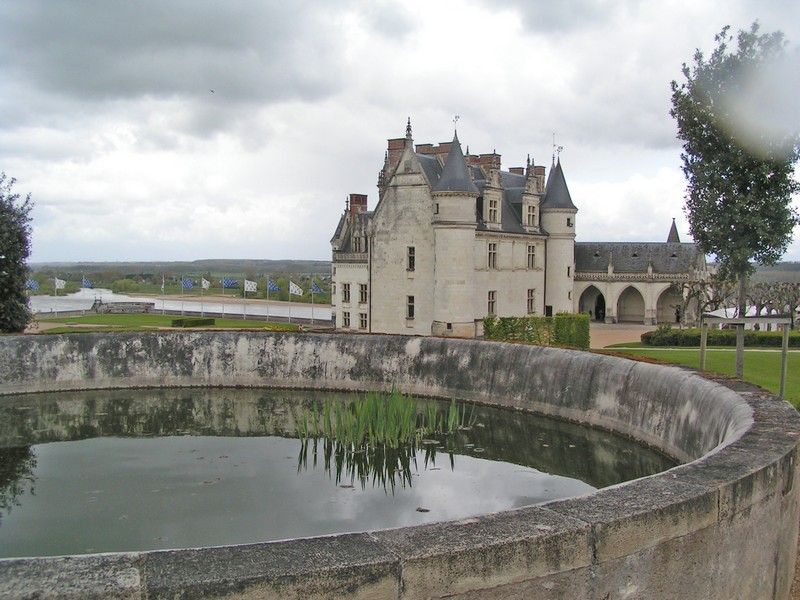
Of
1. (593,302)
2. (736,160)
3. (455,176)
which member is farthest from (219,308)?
(736,160)

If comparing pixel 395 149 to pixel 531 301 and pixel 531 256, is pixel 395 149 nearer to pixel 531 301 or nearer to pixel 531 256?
pixel 531 256

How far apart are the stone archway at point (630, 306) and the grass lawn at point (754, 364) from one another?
67.7 ft

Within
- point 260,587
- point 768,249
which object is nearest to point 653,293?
point 768,249

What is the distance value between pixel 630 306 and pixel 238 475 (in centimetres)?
3918

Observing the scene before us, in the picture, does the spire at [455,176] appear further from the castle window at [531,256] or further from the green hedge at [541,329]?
the castle window at [531,256]

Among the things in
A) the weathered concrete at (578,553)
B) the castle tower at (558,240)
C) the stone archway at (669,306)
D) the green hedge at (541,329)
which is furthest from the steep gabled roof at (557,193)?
the weathered concrete at (578,553)

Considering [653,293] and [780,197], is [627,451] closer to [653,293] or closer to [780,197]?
[780,197]

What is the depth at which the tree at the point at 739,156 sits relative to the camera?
886 inches

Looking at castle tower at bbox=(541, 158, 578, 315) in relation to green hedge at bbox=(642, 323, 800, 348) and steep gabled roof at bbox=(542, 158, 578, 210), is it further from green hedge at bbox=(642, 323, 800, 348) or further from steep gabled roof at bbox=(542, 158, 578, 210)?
green hedge at bbox=(642, 323, 800, 348)

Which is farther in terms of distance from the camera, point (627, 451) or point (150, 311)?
point (150, 311)

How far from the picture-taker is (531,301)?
41.3m

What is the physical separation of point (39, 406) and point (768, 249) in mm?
22817

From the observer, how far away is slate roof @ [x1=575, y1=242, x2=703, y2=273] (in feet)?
155

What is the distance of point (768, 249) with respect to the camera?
922 inches
